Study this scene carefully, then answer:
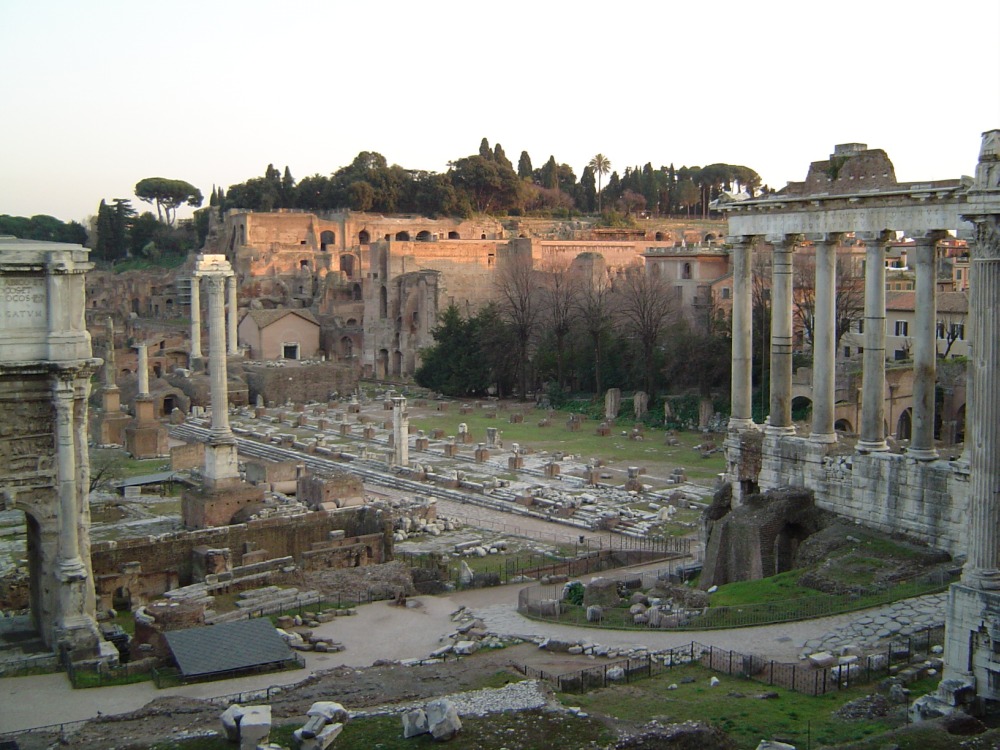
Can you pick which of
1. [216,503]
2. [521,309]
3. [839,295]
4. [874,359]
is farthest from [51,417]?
[521,309]

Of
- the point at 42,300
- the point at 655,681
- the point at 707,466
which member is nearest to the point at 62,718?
the point at 42,300

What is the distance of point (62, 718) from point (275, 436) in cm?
2623

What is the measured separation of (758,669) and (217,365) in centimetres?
1704

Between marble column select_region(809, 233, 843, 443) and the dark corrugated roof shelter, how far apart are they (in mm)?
9484

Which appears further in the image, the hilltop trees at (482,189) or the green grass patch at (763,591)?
the hilltop trees at (482,189)

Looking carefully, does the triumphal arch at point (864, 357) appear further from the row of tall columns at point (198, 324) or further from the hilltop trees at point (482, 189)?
the hilltop trees at point (482, 189)

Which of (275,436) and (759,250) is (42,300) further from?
(759,250)

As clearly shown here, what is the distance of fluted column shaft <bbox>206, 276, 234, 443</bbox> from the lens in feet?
85.9

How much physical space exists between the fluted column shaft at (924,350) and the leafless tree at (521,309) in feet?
96.7

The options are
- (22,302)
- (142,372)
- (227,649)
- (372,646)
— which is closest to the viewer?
(227,649)

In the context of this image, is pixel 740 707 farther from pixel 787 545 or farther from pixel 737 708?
pixel 787 545

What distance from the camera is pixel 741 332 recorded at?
2061 cm

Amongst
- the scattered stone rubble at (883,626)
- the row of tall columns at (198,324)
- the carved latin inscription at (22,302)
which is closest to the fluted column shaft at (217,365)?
the carved latin inscription at (22,302)

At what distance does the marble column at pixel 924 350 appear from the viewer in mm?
16922
